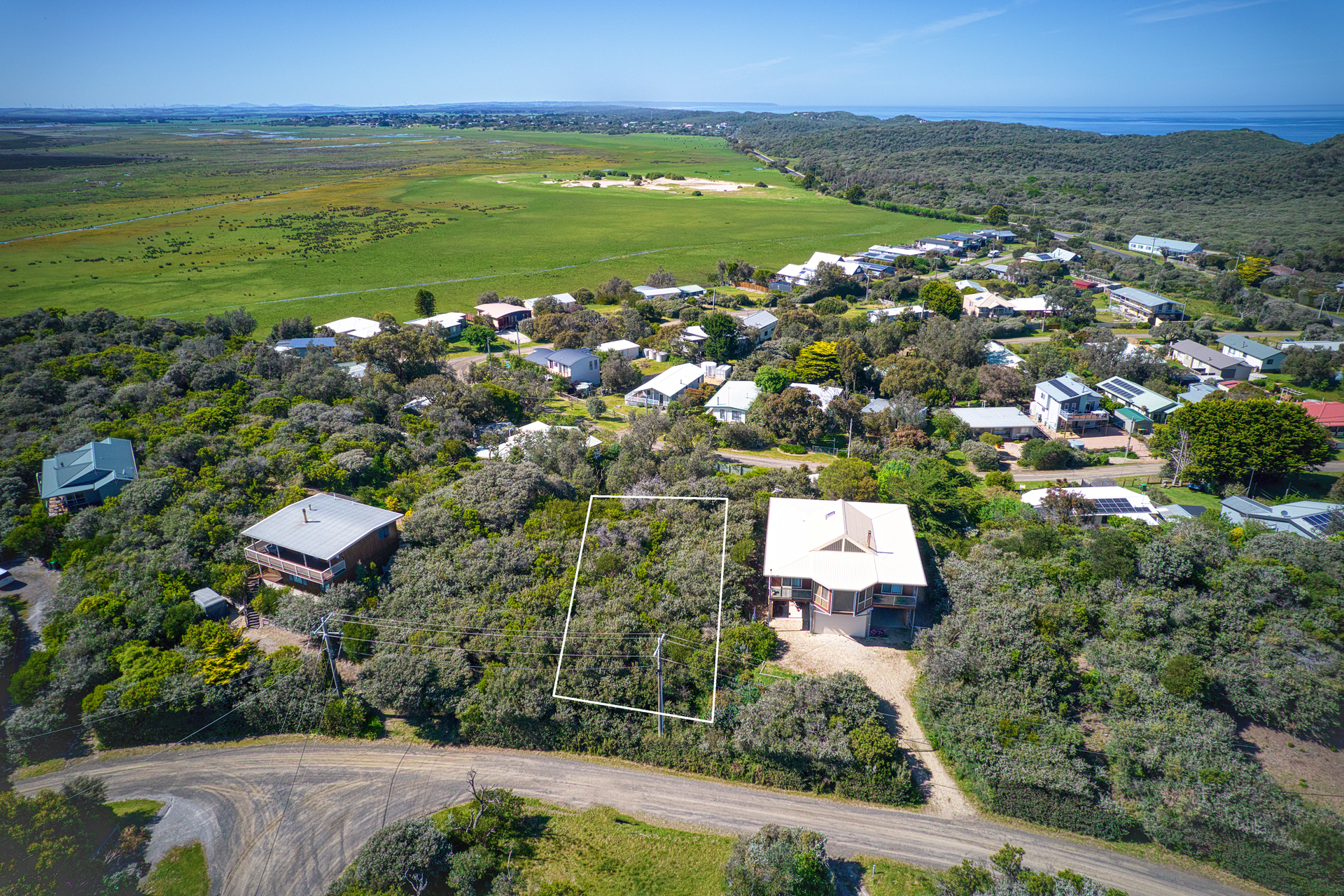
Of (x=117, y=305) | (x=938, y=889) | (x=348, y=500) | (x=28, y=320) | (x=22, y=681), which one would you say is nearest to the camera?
(x=938, y=889)

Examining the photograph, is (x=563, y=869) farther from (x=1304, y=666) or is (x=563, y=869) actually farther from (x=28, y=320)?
(x=28, y=320)

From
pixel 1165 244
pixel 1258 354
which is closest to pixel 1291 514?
pixel 1258 354

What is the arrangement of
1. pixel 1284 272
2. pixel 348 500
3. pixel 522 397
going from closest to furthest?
pixel 348 500, pixel 522 397, pixel 1284 272

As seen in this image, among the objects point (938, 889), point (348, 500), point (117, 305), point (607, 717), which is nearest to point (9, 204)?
point (117, 305)

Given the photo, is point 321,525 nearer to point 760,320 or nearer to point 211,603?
point 211,603

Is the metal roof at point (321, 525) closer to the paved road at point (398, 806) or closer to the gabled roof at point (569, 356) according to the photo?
the paved road at point (398, 806)

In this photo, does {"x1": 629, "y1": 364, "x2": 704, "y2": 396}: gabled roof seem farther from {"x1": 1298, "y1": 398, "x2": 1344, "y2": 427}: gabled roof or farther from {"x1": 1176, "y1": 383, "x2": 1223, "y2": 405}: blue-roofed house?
{"x1": 1298, "y1": 398, "x2": 1344, "y2": 427}: gabled roof

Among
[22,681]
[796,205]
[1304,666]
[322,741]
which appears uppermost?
[796,205]

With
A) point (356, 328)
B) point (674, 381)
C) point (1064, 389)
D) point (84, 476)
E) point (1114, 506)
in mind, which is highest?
point (356, 328)
